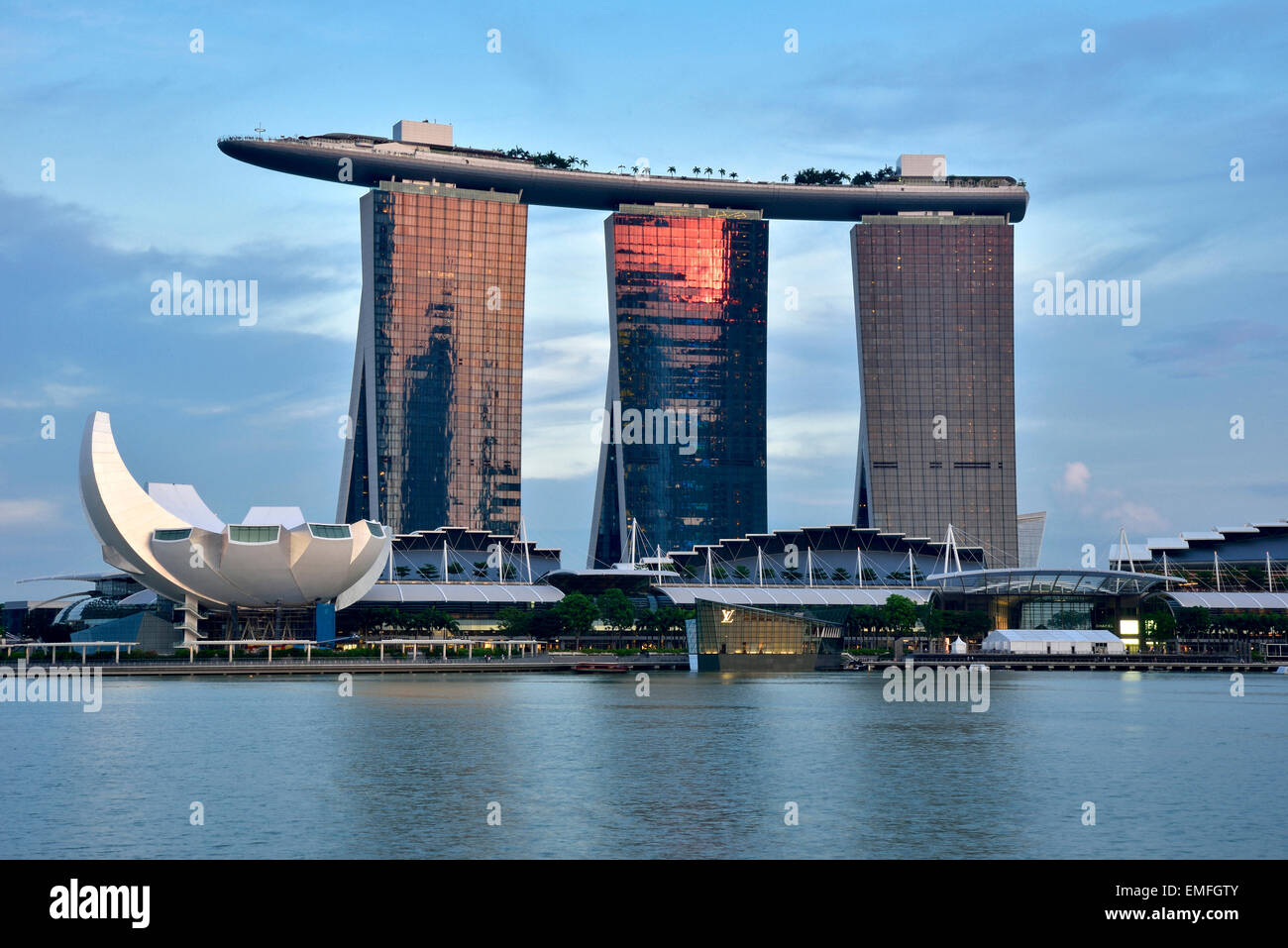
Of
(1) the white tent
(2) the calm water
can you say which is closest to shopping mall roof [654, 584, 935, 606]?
(1) the white tent

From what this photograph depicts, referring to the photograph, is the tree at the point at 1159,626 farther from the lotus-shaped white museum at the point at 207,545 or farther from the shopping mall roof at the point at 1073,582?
the lotus-shaped white museum at the point at 207,545

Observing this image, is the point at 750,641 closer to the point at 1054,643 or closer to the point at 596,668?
the point at 596,668

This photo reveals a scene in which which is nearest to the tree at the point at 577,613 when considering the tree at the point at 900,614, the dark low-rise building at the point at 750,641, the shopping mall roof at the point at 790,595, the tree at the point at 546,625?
the tree at the point at 546,625

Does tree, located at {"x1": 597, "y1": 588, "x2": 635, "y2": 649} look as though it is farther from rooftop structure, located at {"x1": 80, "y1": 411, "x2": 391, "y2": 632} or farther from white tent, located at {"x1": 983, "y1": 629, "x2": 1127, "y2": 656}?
white tent, located at {"x1": 983, "y1": 629, "x2": 1127, "y2": 656}

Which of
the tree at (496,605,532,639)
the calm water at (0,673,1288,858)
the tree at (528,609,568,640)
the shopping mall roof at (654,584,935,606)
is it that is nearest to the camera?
the calm water at (0,673,1288,858)
